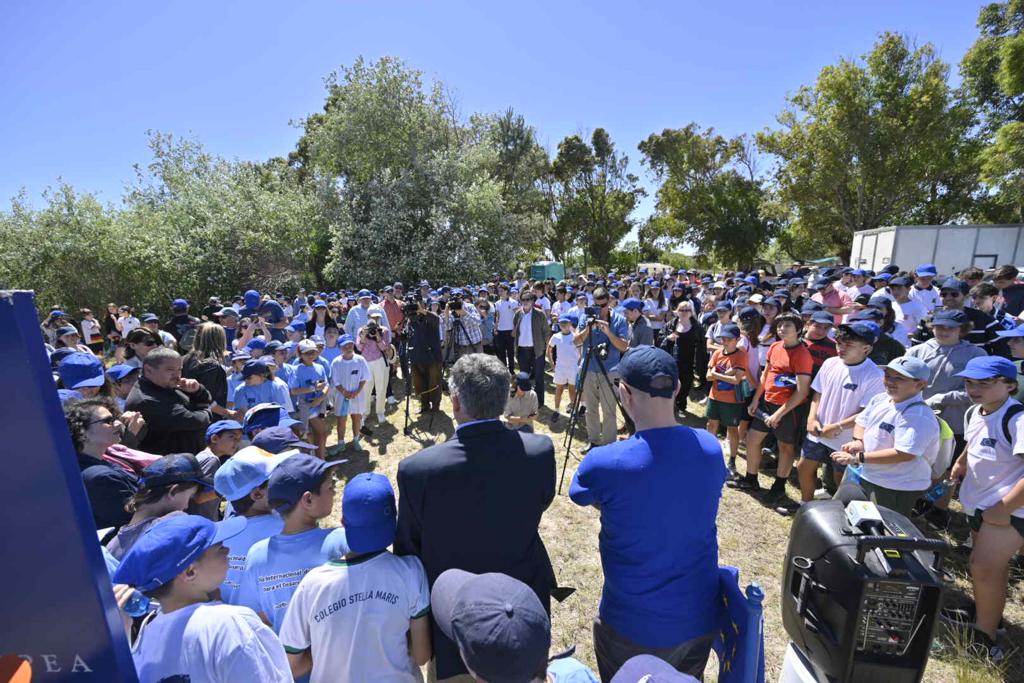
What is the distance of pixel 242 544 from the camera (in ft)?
7.53

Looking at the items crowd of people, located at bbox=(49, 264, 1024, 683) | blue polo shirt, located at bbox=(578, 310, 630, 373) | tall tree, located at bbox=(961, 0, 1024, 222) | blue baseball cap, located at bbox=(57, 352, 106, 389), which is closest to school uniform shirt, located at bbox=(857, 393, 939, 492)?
crowd of people, located at bbox=(49, 264, 1024, 683)

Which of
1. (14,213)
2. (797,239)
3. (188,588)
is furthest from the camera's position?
(797,239)

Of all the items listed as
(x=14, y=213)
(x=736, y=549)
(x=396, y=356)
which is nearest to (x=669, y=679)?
(x=736, y=549)

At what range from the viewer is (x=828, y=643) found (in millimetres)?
1439

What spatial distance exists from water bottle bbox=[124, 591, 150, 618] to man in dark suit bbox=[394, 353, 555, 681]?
0.86 meters

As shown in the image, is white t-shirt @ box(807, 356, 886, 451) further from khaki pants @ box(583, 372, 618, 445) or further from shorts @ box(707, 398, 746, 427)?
khaki pants @ box(583, 372, 618, 445)

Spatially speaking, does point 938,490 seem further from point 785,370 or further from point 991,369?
point 991,369

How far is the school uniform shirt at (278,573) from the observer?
1979 millimetres

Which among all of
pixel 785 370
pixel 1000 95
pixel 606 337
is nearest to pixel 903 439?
pixel 785 370

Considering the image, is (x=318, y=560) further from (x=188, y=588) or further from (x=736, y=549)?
(x=736, y=549)

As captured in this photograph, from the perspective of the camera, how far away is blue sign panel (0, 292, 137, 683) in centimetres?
91

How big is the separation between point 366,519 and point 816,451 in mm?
4278

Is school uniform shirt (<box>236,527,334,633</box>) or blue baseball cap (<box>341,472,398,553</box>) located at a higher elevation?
blue baseball cap (<box>341,472,398,553</box>)

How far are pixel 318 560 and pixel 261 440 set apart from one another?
4.20 feet
